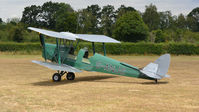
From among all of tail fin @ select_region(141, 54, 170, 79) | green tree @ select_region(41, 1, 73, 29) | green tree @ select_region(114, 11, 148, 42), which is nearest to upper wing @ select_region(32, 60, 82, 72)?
tail fin @ select_region(141, 54, 170, 79)

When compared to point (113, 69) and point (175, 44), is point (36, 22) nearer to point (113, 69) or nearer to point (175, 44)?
point (175, 44)

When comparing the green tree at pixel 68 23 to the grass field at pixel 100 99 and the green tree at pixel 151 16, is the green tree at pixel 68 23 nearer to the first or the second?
the green tree at pixel 151 16

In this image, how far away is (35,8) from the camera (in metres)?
87.8

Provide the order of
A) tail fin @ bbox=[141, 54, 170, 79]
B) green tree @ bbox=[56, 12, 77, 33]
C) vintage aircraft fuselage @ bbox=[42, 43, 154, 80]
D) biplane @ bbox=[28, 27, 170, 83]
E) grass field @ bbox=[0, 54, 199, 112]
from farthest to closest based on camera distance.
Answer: green tree @ bbox=[56, 12, 77, 33]
vintage aircraft fuselage @ bbox=[42, 43, 154, 80]
biplane @ bbox=[28, 27, 170, 83]
tail fin @ bbox=[141, 54, 170, 79]
grass field @ bbox=[0, 54, 199, 112]

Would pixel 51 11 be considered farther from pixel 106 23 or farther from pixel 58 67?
pixel 58 67

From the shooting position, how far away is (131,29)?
63.8m

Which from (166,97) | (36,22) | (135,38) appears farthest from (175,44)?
(36,22)

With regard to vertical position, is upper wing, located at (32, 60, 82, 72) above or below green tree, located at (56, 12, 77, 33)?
below

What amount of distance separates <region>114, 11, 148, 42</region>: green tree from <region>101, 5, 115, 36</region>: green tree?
9321mm

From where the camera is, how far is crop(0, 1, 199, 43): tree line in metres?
63.8

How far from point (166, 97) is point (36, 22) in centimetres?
7742

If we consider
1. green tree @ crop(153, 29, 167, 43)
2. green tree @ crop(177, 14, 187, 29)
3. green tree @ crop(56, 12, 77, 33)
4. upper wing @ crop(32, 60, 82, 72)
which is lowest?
upper wing @ crop(32, 60, 82, 72)

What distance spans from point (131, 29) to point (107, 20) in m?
15.2

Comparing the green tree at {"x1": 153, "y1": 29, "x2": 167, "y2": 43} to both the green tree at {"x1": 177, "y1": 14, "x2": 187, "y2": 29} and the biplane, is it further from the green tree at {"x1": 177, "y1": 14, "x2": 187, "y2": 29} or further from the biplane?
the biplane
